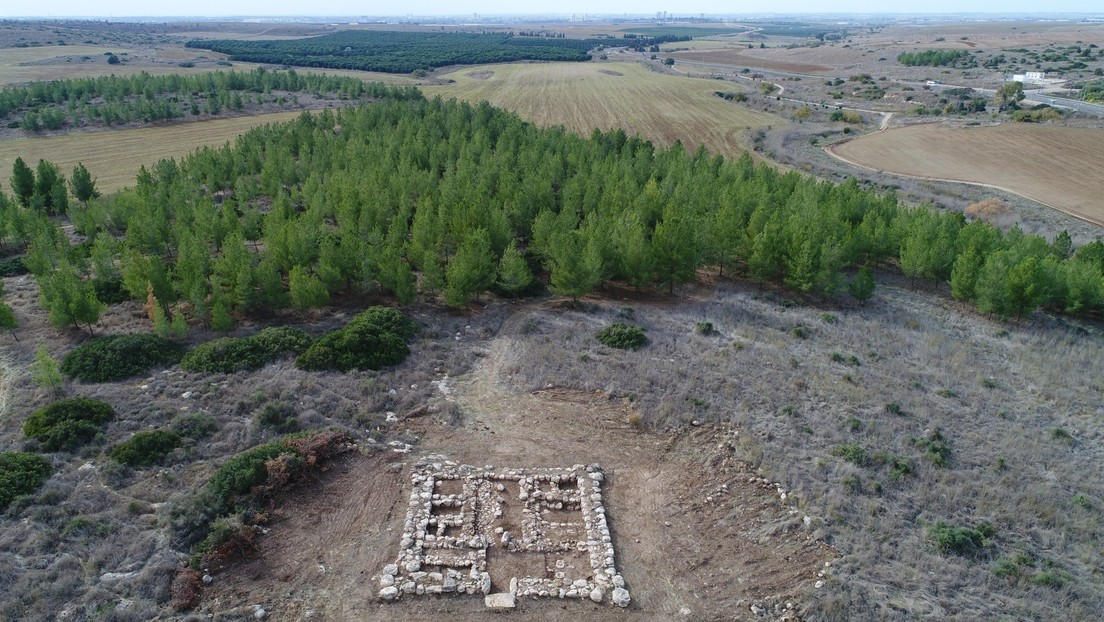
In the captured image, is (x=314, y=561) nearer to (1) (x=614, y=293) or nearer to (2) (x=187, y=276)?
(2) (x=187, y=276)

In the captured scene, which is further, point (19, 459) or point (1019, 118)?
point (1019, 118)

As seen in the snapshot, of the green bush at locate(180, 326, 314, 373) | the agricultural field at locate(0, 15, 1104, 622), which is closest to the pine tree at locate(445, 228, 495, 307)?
the agricultural field at locate(0, 15, 1104, 622)

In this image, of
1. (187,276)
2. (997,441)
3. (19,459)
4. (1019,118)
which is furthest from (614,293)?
(1019,118)

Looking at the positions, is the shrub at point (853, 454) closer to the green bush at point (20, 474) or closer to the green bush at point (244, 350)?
the green bush at point (244, 350)

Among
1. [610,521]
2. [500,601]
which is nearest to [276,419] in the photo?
[500,601]

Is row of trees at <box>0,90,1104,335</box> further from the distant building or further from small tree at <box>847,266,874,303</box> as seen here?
the distant building

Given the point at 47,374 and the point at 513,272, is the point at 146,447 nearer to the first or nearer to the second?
the point at 47,374

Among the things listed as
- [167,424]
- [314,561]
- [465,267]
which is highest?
[465,267]

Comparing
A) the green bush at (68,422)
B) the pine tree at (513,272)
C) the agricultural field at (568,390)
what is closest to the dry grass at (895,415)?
the agricultural field at (568,390)
